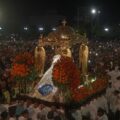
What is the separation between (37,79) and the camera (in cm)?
1673

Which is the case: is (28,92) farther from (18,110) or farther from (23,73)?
(18,110)

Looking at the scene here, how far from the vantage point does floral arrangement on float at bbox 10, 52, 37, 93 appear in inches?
612

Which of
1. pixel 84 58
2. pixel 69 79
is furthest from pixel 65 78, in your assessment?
pixel 84 58

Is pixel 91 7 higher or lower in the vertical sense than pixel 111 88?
higher

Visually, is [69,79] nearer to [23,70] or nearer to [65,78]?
[65,78]

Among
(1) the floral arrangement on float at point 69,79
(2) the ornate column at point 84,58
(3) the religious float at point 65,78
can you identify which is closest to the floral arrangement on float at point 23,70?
(3) the religious float at point 65,78

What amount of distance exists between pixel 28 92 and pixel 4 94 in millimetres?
1061

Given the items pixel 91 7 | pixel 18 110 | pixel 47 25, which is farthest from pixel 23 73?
pixel 47 25

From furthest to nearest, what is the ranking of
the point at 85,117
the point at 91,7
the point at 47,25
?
the point at 47,25
the point at 91,7
the point at 85,117

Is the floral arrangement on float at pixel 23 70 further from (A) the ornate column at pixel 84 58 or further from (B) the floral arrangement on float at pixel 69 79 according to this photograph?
(A) the ornate column at pixel 84 58

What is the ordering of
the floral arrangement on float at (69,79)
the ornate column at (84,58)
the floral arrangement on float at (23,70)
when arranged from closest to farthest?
the floral arrangement on float at (69,79) → the floral arrangement on float at (23,70) → the ornate column at (84,58)

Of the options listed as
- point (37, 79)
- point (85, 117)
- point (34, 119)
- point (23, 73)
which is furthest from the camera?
point (37, 79)

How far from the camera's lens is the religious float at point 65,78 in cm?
1439

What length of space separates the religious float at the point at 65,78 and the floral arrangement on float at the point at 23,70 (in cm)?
48
